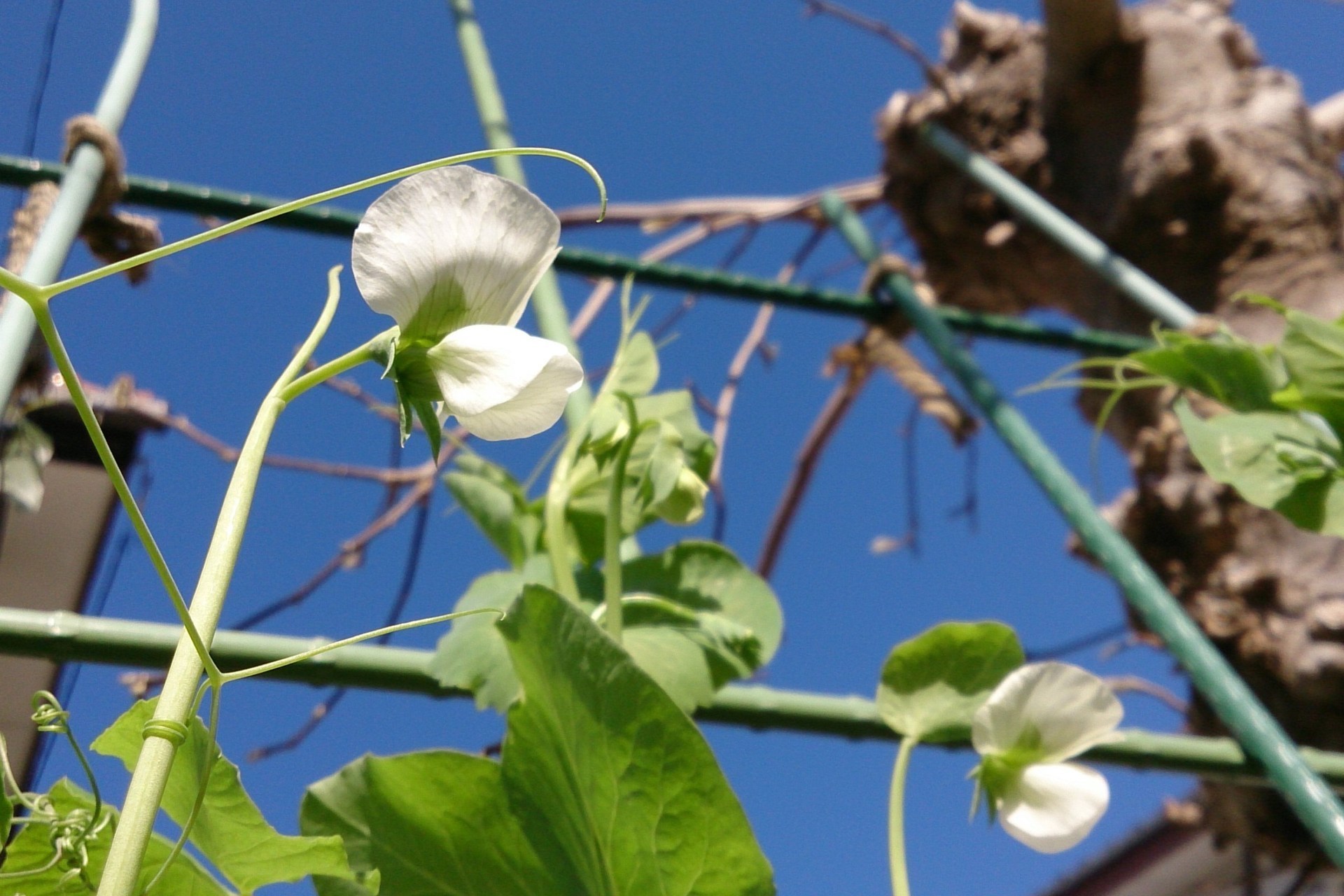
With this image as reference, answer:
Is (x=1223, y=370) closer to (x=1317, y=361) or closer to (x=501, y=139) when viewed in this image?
(x=1317, y=361)

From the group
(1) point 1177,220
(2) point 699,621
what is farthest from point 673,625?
(1) point 1177,220

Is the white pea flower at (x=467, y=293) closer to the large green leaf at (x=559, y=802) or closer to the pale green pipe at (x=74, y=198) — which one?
the large green leaf at (x=559, y=802)

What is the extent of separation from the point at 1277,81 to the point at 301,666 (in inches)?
46.2

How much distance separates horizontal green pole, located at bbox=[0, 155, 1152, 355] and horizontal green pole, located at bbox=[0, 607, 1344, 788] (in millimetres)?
229

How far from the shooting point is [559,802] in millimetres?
243

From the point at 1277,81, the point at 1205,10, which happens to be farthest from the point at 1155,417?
the point at 1205,10

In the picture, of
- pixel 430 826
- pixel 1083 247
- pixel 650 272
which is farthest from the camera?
pixel 1083 247

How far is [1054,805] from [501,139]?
1.74 feet

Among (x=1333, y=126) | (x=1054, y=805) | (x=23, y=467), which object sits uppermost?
(x=1333, y=126)

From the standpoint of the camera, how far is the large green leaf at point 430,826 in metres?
0.25

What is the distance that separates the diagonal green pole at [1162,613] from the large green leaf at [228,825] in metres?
0.30

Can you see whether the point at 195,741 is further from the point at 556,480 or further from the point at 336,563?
the point at 336,563

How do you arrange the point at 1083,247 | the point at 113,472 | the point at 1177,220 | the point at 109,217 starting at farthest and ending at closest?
the point at 1177,220
the point at 1083,247
the point at 109,217
the point at 113,472

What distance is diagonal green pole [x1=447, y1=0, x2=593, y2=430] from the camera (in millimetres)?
515
